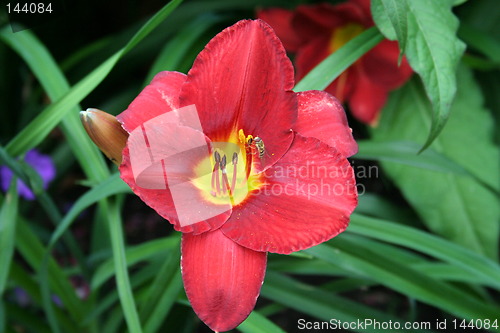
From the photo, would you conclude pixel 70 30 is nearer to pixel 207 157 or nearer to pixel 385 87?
pixel 385 87

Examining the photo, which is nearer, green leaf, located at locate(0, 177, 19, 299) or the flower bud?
the flower bud

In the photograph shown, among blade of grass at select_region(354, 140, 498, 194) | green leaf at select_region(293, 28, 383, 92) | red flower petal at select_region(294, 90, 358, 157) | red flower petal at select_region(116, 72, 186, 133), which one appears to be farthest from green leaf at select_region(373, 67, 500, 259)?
red flower petal at select_region(116, 72, 186, 133)

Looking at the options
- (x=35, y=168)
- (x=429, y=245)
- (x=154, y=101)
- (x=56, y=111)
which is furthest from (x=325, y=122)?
(x=35, y=168)

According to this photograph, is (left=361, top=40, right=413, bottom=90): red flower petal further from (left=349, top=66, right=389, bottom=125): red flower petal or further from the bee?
the bee

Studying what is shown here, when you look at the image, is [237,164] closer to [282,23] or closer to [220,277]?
[220,277]

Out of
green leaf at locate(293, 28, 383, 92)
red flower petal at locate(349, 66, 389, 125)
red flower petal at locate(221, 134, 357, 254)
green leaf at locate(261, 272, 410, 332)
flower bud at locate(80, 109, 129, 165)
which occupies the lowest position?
green leaf at locate(261, 272, 410, 332)

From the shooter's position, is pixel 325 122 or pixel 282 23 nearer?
pixel 325 122
